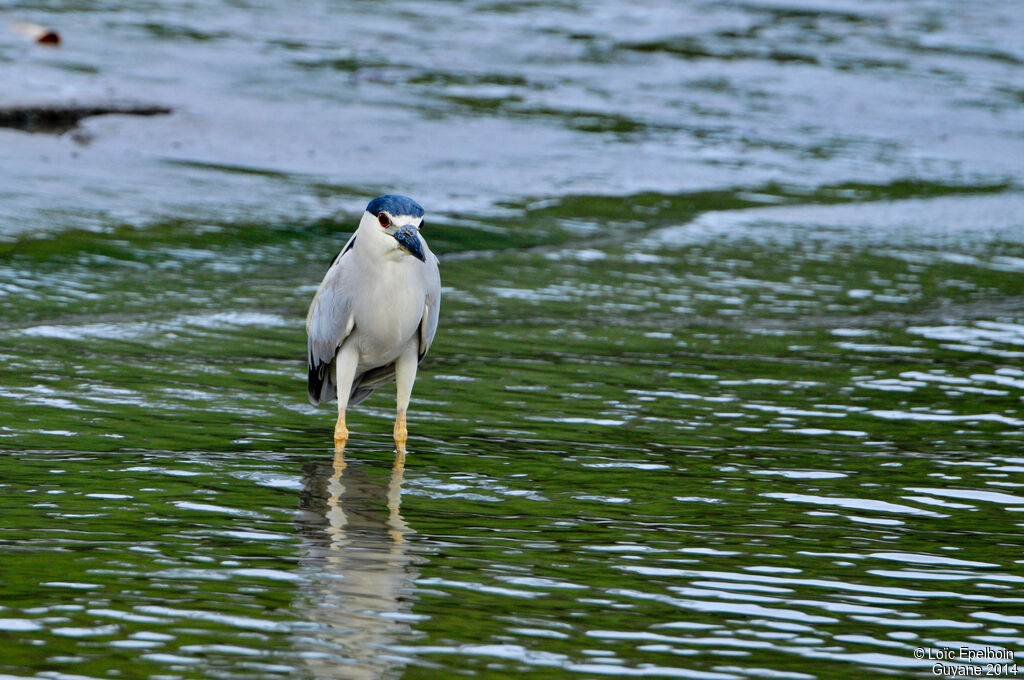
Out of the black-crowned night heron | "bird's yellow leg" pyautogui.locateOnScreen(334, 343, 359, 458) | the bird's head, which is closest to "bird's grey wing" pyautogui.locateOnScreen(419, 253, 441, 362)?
the black-crowned night heron

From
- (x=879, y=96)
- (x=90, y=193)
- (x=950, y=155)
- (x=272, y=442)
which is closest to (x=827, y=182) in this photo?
(x=950, y=155)

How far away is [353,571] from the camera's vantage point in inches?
205

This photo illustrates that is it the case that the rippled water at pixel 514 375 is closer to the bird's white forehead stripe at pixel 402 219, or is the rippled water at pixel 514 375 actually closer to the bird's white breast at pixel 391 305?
the bird's white breast at pixel 391 305

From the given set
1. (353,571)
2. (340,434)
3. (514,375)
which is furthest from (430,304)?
(353,571)

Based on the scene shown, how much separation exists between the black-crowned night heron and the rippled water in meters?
0.33

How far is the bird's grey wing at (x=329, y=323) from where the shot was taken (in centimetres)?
707

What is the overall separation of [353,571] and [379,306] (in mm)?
1968

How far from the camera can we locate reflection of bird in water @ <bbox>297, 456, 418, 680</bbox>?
438cm

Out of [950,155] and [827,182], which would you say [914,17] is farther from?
[827,182]

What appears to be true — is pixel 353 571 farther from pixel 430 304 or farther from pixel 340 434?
pixel 430 304

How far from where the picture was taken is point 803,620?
16.0 ft

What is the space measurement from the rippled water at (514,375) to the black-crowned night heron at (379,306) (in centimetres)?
33

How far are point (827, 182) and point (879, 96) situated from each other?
507 centimetres

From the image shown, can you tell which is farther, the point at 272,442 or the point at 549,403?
the point at 549,403
